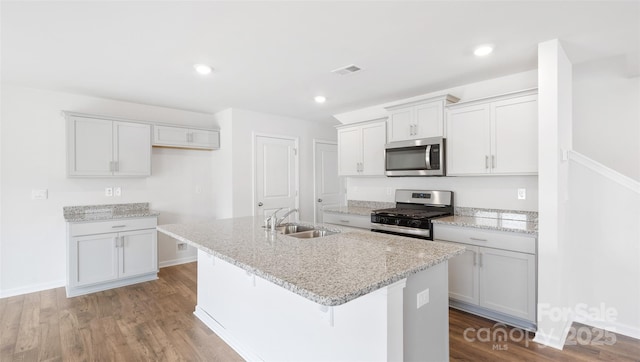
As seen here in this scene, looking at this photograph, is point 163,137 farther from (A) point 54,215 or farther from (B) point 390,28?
(B) point 390,28

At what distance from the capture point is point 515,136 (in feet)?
9.43

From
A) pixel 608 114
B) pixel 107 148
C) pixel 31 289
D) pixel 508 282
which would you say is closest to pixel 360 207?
pixel 508 282

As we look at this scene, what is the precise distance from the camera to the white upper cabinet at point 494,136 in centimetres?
279

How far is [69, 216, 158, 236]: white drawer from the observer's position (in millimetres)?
3431

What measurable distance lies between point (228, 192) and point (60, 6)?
2920 mm

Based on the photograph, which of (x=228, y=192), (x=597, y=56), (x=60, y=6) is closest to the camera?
(x=60, y=6)

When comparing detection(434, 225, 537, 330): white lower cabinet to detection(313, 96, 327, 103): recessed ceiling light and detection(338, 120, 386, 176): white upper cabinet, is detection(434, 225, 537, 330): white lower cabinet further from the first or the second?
detection(313, 96, 327, 103): recessed ceiling light

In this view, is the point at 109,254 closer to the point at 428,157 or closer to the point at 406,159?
the point at 406,159

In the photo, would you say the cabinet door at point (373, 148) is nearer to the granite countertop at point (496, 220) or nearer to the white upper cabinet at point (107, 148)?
the granite countertop at point (496, 220)

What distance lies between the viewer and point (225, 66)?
9.36 feet

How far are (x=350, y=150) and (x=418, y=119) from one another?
3.76 feet

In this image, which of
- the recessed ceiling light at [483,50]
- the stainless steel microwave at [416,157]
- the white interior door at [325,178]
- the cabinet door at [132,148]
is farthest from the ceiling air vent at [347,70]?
the cabinet door at [132,148]

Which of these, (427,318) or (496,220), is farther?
(496,220)

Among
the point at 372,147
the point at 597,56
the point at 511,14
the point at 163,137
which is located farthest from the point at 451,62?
the point at 163,137
